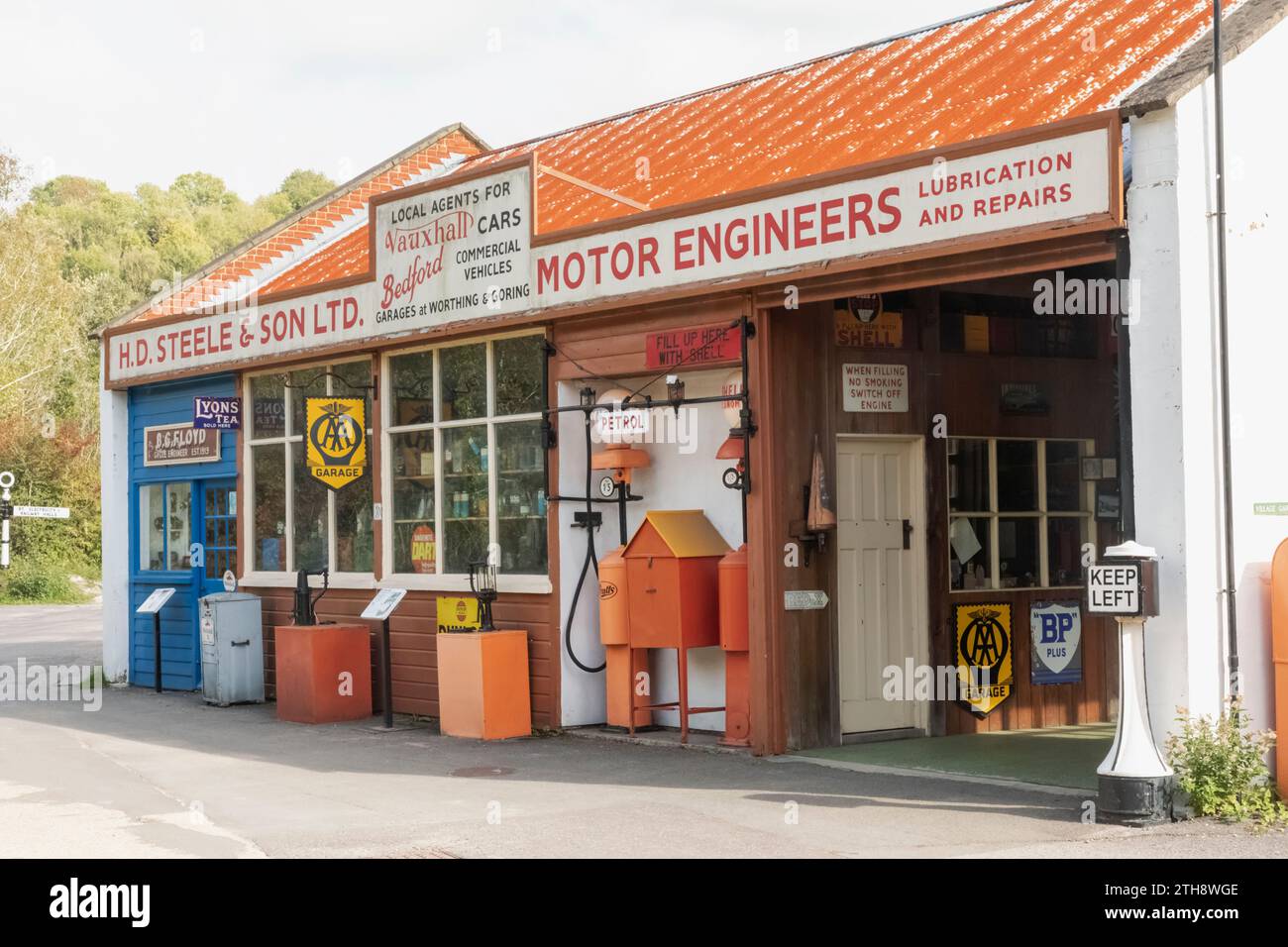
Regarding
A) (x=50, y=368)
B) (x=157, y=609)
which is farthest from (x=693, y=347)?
(x=50, y=368)

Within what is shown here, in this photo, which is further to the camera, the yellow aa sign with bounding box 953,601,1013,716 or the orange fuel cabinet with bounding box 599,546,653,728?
the yellow aa sign with bounding box 953,601,1013,716

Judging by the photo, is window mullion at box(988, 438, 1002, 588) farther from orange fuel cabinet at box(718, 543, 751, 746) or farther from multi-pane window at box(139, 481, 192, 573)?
multi-pane window at box(139, 481, 192, 573)

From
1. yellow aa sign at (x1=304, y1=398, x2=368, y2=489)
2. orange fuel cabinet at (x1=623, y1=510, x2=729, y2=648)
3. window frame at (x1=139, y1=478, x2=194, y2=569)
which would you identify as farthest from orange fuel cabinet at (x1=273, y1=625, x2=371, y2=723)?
window frame at (x1=139, y1=478, x2=194, y2=569)

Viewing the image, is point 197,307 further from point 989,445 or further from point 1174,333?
point 1174,333

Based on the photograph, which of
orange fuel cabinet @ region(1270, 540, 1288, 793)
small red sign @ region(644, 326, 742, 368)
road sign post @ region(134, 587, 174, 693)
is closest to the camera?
orange fuel cabinet @ region(1270, 540, 1288, 793)

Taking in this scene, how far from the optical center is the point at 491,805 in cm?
977

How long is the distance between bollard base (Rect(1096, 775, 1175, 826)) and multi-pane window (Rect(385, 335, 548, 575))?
5889 mm

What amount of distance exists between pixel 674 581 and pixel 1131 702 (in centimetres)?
414

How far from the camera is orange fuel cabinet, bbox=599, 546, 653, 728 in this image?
12.6 metres

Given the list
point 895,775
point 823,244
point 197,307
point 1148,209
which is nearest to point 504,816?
point 895,775

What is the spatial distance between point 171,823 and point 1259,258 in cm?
718

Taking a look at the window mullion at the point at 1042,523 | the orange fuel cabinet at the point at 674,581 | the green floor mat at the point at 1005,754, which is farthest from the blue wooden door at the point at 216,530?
the window mullion at the point at 1042,523

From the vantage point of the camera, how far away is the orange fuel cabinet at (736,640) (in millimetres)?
11758

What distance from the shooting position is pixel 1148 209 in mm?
9086
